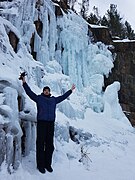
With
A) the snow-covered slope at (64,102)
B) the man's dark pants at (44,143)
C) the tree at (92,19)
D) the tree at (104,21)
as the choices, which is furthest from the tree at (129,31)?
the man's dark pants at (44,143)

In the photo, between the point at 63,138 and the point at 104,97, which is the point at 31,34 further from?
the point at 63,138

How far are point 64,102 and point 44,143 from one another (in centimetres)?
590

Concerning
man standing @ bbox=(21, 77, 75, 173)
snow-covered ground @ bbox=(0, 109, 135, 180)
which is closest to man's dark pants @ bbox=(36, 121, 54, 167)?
man standing @ bbox=(21, 77, 75, 173)

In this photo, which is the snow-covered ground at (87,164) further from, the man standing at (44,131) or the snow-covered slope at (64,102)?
the man standing at (44,131)

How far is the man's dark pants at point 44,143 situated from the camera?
16.6 ft

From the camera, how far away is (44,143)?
17.1 feet

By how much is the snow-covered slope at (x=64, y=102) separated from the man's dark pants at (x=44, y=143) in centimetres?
22

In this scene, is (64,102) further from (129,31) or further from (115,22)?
(129,31)

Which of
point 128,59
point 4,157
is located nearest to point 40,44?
point 128,59

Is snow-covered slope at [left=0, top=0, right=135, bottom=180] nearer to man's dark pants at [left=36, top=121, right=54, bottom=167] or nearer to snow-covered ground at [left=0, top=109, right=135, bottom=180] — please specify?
snow-covered ground at [left=0, top=109, right=135, bottom=180]

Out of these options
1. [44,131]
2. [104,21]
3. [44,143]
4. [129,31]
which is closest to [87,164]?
[44,143]

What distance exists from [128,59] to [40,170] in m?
17.7

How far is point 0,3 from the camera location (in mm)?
13508

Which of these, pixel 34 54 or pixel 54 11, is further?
pixel 54 11
